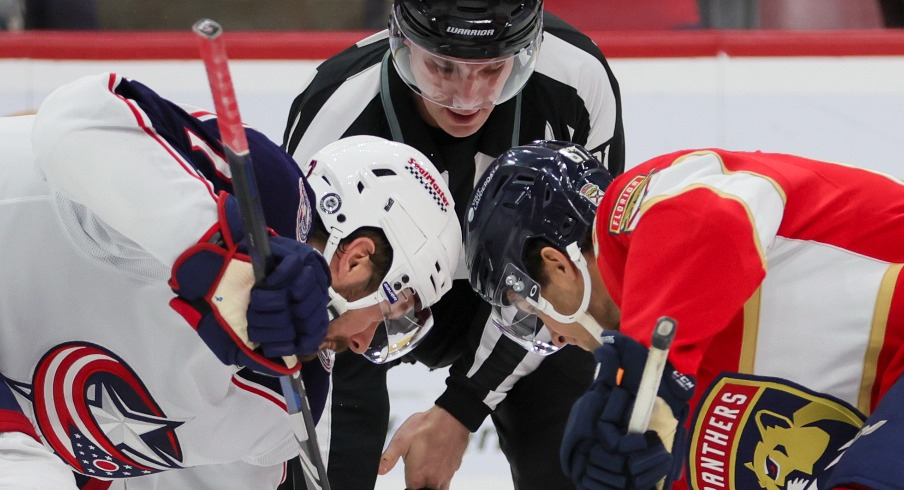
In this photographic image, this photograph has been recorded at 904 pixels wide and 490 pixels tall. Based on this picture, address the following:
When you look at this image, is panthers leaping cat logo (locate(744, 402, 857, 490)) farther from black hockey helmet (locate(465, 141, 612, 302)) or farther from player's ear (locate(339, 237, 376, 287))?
player's ear (locate(339, 237, 376, 287))

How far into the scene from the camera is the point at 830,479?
1.84m

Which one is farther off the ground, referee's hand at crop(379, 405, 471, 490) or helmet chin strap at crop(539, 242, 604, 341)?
helmet chin strap at crop(539, 242, 604, 341)

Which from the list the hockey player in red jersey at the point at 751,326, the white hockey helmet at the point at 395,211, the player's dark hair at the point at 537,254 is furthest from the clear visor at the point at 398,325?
the hockey player in red jersey at the point at 751,326

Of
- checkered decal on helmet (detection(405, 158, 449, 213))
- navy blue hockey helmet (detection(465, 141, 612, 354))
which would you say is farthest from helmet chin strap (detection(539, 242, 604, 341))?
checkered decal on helmet (detection(405, 158, 449, 213))

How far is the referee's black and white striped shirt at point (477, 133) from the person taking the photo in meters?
2.88

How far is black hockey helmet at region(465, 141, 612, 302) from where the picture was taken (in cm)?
237

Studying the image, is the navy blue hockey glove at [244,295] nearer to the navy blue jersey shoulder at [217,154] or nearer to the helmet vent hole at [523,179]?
the navy blue jersey shoulder at [217,154]

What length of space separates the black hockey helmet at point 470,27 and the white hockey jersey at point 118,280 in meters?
0.62

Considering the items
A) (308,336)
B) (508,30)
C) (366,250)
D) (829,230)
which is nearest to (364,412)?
(366,250)

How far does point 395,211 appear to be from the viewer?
2.47 meters

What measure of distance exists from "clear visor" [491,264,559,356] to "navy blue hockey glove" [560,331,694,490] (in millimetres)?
638

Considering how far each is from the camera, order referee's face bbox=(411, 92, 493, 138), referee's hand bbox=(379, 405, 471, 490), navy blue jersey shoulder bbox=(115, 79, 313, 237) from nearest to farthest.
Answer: navy blue jersey shoulder bbox=(115, 79, 313, 237) < referee's face bbox=(411, 92, 493, 138) < referee's hand bbox=(379, 405, 471, 490)

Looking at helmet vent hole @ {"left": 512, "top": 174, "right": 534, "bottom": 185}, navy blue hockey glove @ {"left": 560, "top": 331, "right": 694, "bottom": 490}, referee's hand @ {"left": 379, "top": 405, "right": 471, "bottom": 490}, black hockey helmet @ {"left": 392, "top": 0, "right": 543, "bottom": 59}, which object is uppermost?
black hockey helmet @ {"left": 392, "top": 0, "right": 543, "bottom": 59}

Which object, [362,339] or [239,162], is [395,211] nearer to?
[362,339]
